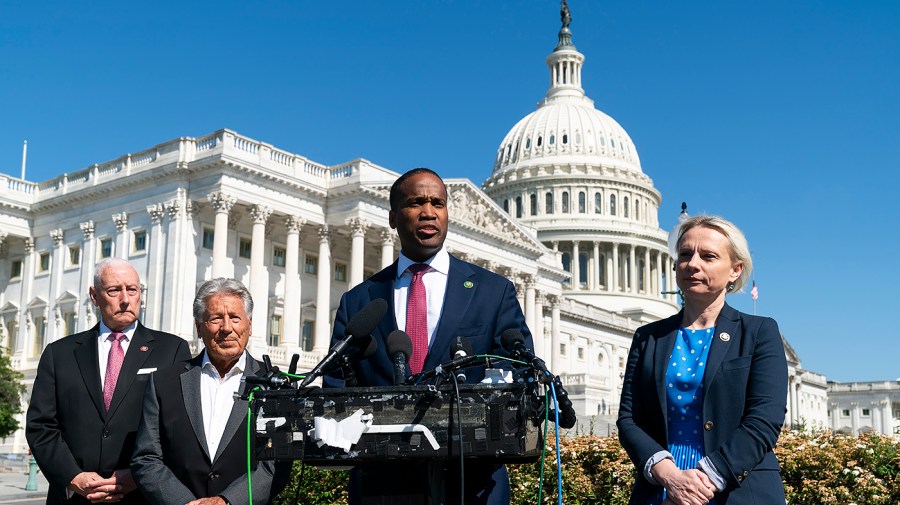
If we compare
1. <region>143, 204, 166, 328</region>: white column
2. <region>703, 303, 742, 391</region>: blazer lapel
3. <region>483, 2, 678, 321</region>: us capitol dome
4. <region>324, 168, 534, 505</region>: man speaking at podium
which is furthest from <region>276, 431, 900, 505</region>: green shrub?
<region>483, 2, 678, 321</region>: us capitol dome

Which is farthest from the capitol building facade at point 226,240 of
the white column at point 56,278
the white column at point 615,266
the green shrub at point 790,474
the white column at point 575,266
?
the white column at point 615,266

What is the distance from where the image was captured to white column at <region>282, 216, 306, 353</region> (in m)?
52.7

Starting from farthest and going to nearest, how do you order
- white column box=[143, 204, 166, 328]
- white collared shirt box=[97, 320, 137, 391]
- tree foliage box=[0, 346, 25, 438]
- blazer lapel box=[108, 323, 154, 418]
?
white column box=[143, 204, 166, 328]
tree foliage box=[0, 346, 25, 438]
white collared shirt box=[97, 320, 137, 391]
blazer lapel box=[108, 323, 154, 418]

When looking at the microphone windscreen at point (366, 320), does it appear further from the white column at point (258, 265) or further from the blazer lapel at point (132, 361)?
the white column at point (258, 265)

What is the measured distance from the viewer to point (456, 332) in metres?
5.19

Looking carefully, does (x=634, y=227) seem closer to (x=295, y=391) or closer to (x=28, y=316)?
(x=28, y=316)

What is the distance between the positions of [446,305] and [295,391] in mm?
1317

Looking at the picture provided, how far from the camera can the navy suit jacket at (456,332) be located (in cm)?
480

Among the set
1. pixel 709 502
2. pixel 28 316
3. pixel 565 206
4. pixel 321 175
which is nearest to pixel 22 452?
pixel 28 316

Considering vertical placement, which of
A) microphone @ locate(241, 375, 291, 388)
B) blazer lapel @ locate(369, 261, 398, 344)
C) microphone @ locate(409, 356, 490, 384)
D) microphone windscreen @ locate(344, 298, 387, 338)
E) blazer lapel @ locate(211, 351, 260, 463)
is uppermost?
blazer lapel @ locate(369, 261, 398, 344)

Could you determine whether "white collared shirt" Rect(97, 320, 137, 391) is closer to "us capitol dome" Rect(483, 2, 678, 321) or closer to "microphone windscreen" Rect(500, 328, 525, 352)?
"microphone windscreen" Rect(500, 328, 525, 352)

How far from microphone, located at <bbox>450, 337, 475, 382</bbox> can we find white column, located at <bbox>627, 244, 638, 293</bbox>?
372 ft

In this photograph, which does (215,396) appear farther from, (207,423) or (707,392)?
(707,392)

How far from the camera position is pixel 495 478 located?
5008 millimetres
